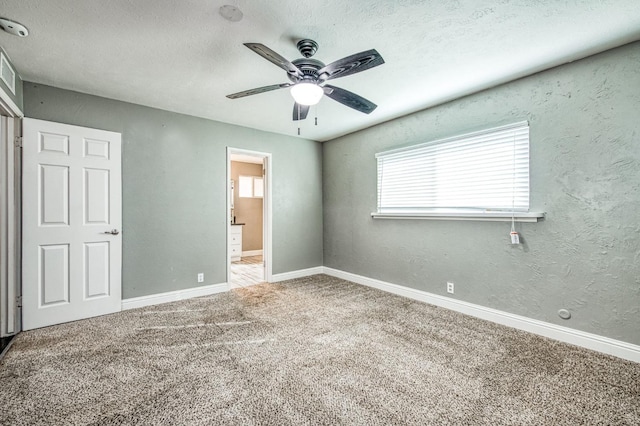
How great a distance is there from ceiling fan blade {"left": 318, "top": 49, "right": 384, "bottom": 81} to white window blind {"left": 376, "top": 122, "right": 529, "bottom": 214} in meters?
1.77

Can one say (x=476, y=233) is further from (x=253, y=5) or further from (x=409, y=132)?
(x=253, y=5)

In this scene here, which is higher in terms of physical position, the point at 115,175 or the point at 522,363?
the point at 115,175

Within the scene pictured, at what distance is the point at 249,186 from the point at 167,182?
3.70 m

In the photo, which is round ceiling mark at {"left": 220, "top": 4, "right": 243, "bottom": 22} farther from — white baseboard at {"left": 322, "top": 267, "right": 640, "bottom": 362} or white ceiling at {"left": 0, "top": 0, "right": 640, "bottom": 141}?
white baseboard at {"left": 322, "top": 267, "right": 640, "bottom": 362}

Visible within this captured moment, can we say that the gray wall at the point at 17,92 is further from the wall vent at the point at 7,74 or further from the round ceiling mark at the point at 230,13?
the round ceiling mark at the point at 230,13

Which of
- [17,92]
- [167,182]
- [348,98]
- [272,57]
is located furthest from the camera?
[167,182]

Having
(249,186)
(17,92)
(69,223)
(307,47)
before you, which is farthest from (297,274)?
(17,92)

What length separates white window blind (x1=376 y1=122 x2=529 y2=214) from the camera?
9.18 feet

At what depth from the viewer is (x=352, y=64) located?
1.88m

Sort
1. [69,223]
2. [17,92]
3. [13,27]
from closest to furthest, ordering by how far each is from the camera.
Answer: [13,27], [17,92], [69,223]

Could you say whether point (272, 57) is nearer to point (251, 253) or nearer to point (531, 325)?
point (531, 325)

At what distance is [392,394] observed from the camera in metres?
1.81

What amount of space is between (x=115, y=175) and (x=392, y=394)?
3.47m

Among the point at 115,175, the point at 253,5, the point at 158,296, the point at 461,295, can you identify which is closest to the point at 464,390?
the point at 461,295
